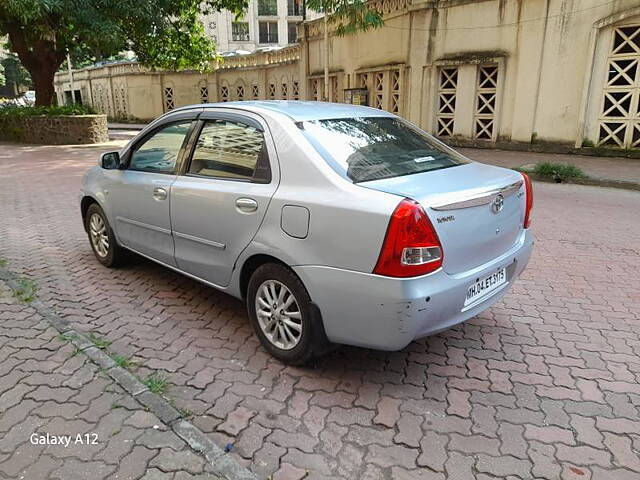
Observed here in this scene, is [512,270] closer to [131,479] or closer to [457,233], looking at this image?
[457,233]

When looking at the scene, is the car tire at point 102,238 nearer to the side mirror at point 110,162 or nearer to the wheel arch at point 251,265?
the side mirror at point 110,162

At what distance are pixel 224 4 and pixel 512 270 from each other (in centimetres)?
1752

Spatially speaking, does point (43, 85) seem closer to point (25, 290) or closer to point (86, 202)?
point (86, 202)

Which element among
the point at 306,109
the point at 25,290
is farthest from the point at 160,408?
the point at 25,290

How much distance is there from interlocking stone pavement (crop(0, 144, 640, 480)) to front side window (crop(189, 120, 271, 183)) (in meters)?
1.20

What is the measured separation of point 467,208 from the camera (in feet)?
9.27

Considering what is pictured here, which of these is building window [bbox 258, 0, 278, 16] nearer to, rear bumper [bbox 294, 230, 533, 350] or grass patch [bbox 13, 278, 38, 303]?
grass patch [bbox 13, 278, 38, 303]

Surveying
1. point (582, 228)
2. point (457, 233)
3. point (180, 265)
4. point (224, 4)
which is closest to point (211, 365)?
point (180, 265)

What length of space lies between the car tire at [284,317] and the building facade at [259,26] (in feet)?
A: 168

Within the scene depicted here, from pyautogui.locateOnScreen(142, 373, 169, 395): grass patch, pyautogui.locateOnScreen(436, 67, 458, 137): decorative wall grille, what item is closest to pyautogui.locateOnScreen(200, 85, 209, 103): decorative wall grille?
pyautogui.locateOnScreen(436, 67, 458, 137): decorative wall grille

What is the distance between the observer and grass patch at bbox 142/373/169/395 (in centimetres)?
299

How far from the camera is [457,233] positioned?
277 centimetres

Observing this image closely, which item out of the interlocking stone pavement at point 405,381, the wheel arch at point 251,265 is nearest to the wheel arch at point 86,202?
the interlocking stone pavement at point 405,381

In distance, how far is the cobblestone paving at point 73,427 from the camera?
2.35m
